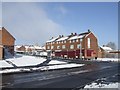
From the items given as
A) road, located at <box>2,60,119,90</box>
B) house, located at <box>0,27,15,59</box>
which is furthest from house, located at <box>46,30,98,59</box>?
road, located at <box>2,60,119,90</box>

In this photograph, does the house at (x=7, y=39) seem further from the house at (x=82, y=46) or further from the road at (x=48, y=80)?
the road at (x=48, y=80)

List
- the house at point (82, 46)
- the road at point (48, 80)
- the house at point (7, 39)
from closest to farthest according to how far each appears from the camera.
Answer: the road at point (48, 80) < the house at point (7, 39) < the house at point (82, 46)

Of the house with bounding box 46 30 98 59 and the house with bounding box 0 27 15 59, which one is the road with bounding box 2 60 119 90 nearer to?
the house with bounding box 0 27 15 59

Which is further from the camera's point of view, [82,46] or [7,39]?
[82,46]

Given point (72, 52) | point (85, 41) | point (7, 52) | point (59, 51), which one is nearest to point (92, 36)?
point (85, 41)

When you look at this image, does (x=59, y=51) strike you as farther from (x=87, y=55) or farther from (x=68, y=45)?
(x=87, y=55)

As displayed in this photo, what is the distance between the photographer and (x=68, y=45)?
98688 mm

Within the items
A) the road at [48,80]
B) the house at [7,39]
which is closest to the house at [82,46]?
the house at [7,39]

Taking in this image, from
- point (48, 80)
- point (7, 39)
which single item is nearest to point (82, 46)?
point (7, 39)

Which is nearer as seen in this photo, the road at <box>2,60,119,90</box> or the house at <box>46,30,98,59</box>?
the road at <box>2,60,119,90</box>

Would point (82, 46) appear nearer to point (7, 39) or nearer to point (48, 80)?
point (7, 39)

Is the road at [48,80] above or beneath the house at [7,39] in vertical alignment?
beneath

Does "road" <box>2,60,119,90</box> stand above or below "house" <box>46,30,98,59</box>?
below

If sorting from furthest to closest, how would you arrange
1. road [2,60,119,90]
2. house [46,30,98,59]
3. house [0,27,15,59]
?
1. house [46,30,98,59]
2. house [0,27,15,59]
3. road [2,60,119,90]
